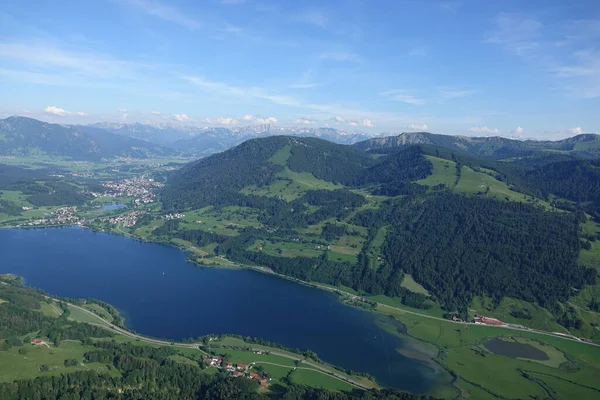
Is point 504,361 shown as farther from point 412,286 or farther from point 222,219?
point 222,219

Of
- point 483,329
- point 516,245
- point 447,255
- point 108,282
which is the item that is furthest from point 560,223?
point 108,282

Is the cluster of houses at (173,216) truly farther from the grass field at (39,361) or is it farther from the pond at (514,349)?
the pond at (514,349)

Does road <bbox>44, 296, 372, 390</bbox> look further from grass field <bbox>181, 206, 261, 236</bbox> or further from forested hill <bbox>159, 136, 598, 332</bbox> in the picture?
grass field <bbox>181, 206, 261, 236</bbox>

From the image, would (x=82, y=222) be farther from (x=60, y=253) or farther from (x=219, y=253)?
(x=219, y=253)

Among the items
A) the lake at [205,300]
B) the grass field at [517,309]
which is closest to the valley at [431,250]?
the grass field at [517,309]

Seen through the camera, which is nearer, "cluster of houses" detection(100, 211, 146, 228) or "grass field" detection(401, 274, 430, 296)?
"grass field" detection(401, 274, 430, 296)

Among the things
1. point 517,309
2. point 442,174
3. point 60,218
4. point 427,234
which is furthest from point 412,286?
point 60,218

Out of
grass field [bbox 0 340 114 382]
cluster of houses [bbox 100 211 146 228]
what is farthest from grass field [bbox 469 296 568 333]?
cluster of houses [bbox 100 211 146 228]
